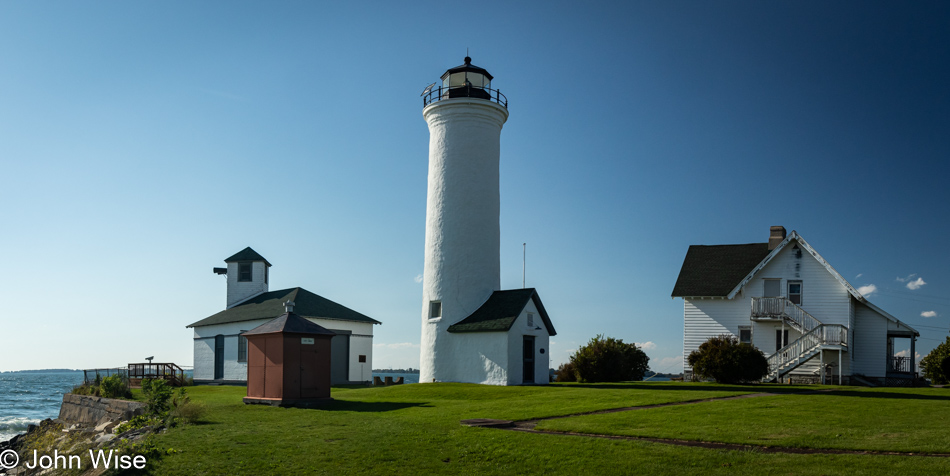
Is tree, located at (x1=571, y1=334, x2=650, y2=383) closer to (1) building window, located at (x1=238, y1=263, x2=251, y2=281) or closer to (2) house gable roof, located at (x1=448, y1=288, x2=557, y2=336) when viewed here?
(2) house gable roof, located at (x1=448, y1=288, x2=557, y2=336)

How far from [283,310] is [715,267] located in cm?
2356

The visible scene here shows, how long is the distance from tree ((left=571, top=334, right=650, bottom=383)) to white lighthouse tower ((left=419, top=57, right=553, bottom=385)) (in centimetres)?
179

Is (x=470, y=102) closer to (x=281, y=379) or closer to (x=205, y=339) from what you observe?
(x=281, y=379)

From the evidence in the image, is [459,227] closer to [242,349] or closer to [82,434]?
[242,349]

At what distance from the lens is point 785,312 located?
113 feet

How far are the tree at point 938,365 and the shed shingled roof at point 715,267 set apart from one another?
9.00 m

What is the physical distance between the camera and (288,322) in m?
21.9

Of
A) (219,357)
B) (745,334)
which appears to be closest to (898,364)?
(745,334)

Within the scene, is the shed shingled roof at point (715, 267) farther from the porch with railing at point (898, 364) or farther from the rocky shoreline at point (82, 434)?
the rocky shoreline at point (82, 434)

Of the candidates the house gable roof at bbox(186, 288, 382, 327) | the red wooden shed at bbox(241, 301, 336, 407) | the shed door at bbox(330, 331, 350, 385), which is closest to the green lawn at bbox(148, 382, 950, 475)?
the red wooden shed at bbox(241, 301, 336, 407)

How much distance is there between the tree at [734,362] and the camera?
28.9 meters

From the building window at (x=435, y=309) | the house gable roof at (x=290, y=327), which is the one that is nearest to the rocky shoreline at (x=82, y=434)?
the house gable roof at (x=290, y=327)

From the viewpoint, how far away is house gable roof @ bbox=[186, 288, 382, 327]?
36125 mm

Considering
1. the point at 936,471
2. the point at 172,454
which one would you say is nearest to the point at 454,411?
the point at 172,454
